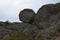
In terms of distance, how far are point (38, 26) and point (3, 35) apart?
419 centimetres

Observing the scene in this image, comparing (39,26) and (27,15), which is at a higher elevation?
(27,15)

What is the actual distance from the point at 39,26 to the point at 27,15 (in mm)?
7790

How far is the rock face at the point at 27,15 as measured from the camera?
33.2 meters

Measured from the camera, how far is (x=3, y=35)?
1077 inches

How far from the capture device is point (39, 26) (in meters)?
26.6

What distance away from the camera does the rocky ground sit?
71.1 feet

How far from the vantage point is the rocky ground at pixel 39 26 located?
21684 mm

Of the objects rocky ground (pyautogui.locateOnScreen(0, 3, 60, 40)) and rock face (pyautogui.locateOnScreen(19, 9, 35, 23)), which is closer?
rocky ground (pyautogui.locateOnScreen(0, 3, 60, 40))

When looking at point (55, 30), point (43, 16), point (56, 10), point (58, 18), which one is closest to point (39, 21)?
point (43, 16)

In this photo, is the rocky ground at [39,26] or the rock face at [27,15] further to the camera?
the rock face at [27,15]

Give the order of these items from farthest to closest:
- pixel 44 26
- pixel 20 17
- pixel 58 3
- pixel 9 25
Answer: pixel 20 17 < pixel 9 25 < pixel 58 3 < pixel 44 26

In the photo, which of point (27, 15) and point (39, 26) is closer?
point (39, 26)

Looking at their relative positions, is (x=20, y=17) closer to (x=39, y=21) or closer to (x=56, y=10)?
(x=39, y=21)

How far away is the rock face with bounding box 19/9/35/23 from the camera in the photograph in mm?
33237
